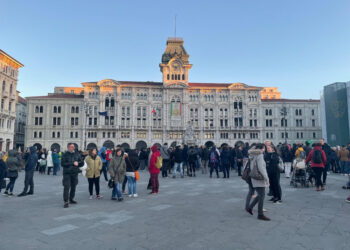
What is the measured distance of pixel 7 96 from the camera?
39719mm

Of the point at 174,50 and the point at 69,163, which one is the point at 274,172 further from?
the point at 174,50

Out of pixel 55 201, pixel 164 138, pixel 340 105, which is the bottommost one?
pixel 55 201

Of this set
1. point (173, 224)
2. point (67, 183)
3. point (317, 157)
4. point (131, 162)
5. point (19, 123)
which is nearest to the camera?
point (173, 224)

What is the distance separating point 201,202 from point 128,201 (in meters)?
2.41

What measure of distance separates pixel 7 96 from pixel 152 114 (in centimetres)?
2705

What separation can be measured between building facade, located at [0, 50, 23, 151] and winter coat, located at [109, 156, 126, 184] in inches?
1566

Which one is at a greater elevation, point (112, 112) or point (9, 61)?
point (9, 61)

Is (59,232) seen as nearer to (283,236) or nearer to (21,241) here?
(21,241)

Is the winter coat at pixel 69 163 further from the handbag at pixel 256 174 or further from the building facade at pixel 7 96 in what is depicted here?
the building facade at pixel 7 96

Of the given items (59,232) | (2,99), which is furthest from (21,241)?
(2,99)

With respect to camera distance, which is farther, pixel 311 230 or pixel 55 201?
pixel 55 201

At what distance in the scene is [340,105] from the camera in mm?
34531

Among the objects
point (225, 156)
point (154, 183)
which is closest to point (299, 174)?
point (225, 156)

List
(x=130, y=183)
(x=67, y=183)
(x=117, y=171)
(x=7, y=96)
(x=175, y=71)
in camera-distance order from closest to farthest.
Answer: (x=67, y=183) → (x=117, y=171) → (x=130, y=183) → (x=7, y=96) → (x=175, y=71)
